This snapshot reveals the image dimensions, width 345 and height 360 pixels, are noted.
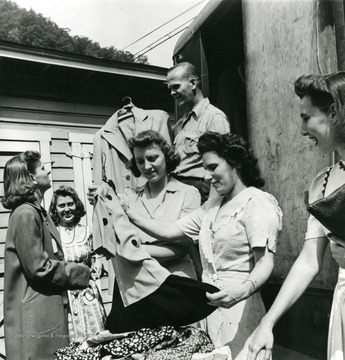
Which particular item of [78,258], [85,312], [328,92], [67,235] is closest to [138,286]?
[328,92]

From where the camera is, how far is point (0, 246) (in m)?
6.85

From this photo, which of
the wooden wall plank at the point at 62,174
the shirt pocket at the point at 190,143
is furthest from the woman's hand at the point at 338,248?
the wooden wall plank at the point at 62,174

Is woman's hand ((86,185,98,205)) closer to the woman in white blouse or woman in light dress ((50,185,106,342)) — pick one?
the woman in white blouse

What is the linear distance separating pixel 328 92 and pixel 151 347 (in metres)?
1.22

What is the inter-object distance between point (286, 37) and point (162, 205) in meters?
1.23

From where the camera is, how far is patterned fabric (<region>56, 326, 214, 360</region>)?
2.01 m

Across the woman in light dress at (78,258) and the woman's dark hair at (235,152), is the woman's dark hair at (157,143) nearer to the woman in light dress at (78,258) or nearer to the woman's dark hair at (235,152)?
the woman's dark hair at (235,152)

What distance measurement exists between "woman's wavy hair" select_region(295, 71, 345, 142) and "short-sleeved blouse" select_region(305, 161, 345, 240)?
0.12m

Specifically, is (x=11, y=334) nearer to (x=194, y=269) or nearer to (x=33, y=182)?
(x=33, y=182)

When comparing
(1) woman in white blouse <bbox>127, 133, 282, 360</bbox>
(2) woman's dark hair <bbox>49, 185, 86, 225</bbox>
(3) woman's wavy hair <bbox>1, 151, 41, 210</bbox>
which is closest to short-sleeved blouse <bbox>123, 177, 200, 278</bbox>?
(1) woman in white blouse <bbox>127, 133, 282, 360</bbox>

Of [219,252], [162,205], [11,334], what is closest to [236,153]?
[219,252]

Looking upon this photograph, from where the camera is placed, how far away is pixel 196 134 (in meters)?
3.65

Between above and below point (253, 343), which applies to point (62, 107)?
above

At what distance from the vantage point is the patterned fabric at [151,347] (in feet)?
6.61
